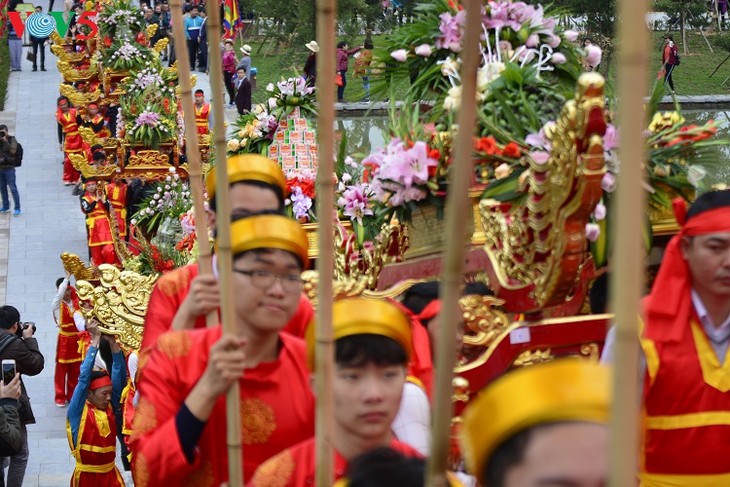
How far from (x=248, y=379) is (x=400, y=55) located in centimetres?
308

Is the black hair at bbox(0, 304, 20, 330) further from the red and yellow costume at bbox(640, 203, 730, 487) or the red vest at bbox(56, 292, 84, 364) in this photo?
the red and yellow costume at bbox(640, 203, 730, 487)

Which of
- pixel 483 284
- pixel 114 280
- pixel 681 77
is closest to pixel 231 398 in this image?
pixel 483 284

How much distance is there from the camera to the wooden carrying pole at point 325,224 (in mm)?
1983

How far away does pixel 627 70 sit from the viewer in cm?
144

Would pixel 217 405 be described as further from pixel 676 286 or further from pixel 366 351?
pixel 676 286

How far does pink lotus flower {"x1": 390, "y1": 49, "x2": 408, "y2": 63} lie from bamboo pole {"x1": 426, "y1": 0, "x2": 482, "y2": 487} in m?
4.57

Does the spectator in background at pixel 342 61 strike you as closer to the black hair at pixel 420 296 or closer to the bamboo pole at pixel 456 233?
the black hair at pixel 420 296

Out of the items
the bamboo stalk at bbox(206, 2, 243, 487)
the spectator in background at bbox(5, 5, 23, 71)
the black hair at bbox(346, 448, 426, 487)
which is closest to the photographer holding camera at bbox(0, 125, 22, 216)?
the spectator in background at bbox(5, 5, 23, 71)

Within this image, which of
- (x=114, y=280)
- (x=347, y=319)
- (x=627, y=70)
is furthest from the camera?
(x=114, y=280)

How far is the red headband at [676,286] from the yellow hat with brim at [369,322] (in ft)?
3.47

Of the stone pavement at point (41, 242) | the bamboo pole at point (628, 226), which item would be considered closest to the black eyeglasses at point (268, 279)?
the bamboo pole at point (628, 226)

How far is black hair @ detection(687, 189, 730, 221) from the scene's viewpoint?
13.1 feet

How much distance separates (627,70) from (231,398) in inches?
56.4

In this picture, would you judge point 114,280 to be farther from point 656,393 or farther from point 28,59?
point 28,59
